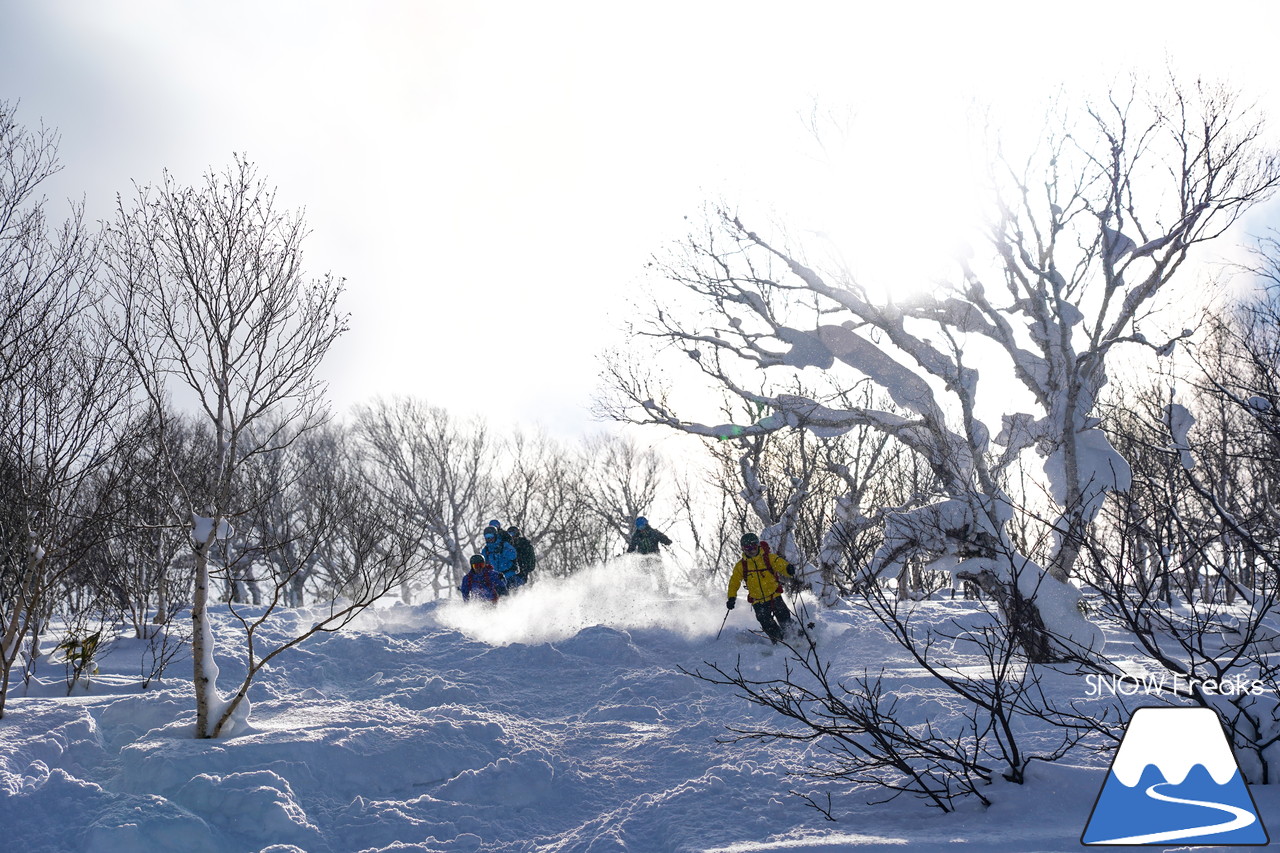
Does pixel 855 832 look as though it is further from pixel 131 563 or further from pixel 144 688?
Answer: pixel 131 563

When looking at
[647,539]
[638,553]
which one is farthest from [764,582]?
[638,553]

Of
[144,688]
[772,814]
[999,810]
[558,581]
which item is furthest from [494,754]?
[558,581]

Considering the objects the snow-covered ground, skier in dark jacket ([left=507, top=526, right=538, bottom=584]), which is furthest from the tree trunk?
skier in dark jacket ([left=507, top=526, right=538, bottom=584])

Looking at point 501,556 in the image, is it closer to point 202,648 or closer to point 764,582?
point 764,582

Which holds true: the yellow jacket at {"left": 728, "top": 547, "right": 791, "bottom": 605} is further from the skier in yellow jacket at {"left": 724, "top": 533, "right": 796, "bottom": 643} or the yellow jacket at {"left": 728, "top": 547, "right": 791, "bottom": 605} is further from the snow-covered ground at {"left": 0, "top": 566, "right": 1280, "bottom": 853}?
the snow-covered ground at {"left": 0, "top": 566, "right": 1280, "bottom": 853}

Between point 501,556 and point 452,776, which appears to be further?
point 501,556

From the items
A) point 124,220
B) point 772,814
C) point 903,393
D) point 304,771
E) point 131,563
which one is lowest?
point 772,814

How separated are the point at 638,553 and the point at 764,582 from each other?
235 inches

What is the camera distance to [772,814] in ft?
14.7

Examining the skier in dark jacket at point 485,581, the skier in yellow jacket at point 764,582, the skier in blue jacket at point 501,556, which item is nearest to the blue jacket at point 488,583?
the skier in dark jacket at point 485,581

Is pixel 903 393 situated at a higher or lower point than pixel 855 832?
higher

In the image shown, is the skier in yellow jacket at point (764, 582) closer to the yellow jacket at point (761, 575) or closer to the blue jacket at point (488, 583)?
the yellow jacket at point (761, 575)

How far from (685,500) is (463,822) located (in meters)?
21.2

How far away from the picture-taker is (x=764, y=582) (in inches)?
395
